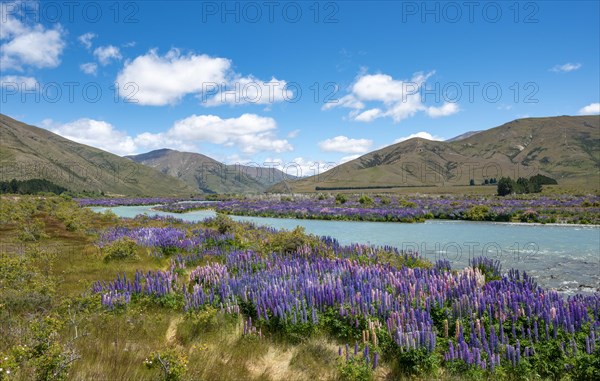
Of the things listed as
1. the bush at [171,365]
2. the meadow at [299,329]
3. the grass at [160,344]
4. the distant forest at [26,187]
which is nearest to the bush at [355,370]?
the meadow at [299,329]

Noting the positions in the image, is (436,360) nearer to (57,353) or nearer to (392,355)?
(392,355)

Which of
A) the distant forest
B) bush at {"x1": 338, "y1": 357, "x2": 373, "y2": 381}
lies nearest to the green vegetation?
bush at {"x1": 338, "y1": 357, "x2": 373, "y2": 381}

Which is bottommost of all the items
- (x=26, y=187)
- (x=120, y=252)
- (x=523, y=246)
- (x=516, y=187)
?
(x=523, y=246)

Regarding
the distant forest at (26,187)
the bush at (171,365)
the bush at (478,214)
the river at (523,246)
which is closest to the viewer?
the bush at (171,365)

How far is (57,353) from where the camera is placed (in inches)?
156

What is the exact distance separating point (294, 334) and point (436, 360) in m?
2.49

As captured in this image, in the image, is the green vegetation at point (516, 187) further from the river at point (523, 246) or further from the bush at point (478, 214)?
the river at point (523, 246)

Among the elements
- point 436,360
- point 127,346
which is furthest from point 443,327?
point 127,346

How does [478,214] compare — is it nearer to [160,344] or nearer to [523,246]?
[523,246]

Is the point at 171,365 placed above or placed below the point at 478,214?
above

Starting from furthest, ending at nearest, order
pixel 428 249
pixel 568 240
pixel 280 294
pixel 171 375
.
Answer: pixel 568 240 < pixel 428 249 < pixel 280 294 < pixel 171 375

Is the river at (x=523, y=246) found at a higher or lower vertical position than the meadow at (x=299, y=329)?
lower

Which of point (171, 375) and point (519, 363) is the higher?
point (171, 375)

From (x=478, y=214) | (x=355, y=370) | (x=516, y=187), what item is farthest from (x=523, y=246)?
(x=516, y=187)
